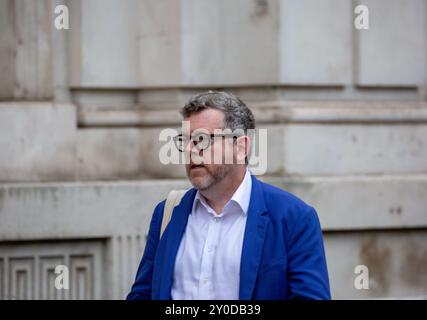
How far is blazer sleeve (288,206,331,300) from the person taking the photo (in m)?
3.99

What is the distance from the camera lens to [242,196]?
167 inches

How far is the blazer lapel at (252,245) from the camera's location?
13.3ft

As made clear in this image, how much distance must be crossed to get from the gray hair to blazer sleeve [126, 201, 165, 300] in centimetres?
46

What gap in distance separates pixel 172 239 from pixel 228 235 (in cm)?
22

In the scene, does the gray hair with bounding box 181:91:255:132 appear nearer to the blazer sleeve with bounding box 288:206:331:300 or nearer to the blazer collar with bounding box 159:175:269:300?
→ the blazer collar with bounding box 159:175:269:300

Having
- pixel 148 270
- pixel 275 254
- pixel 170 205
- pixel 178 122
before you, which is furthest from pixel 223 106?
pixel 178 122

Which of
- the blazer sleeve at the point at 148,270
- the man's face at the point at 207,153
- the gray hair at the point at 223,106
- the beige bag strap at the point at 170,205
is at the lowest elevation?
the blazer sleeve at the point at 148,270

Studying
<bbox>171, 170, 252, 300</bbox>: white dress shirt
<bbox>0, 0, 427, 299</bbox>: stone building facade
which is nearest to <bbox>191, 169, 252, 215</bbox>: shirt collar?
<bbox>171, 170, 252, 300</bbox>: white dress shirt

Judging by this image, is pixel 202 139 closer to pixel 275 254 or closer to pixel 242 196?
pixel 242 196

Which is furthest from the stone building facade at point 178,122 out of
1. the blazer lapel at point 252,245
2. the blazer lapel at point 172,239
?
the blazer lapel at point 252,245

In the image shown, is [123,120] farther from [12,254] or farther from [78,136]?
[12,254]

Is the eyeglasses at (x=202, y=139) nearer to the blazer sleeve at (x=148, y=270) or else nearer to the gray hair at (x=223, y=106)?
the gray hair at (x=223, y=106)

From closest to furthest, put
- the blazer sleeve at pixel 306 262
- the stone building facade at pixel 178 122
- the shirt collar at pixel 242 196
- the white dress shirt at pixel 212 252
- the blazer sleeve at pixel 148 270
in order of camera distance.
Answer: the blazer sleeve at pixel 306 262 → the white dress shirt at pixel 212 252 → the shirt collar at pixel 242 196 → the blazer sleeve at pixel 148 270 → the stone building facade at pixel 178 122

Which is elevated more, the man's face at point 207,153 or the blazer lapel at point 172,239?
the man's face at point 207,153
